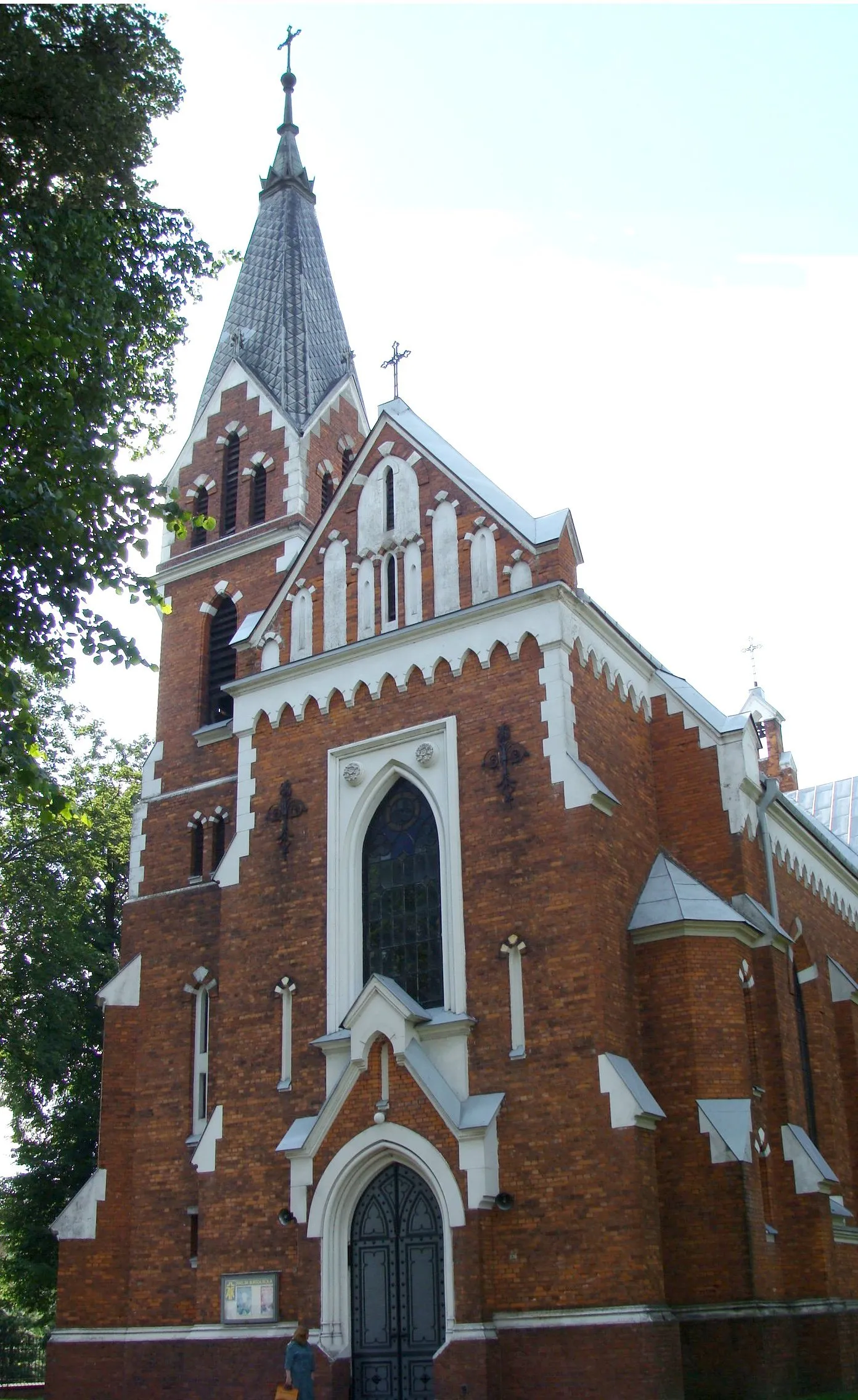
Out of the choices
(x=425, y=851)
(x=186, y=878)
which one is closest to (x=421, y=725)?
(x=425, y=851)

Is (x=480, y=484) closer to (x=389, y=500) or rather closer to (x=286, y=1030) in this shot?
(x=389, y=500)

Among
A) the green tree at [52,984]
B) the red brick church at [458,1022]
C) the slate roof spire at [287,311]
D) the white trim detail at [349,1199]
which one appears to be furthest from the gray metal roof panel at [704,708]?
the green tree at [52,984]

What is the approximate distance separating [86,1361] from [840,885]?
15285 millimetres

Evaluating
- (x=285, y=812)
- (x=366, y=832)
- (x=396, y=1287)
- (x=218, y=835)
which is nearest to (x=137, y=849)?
(x=218, y=835)

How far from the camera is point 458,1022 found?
54.5 feet

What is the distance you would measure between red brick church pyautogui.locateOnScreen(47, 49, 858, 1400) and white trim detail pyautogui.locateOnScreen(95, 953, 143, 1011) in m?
0.05

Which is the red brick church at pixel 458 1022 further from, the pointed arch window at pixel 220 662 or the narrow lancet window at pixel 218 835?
the pointed arch window at pixel 220 662

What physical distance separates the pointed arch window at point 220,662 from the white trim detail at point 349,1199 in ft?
28.3

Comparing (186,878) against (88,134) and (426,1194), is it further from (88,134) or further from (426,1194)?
(88,134)

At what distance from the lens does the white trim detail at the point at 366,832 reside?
17500mm

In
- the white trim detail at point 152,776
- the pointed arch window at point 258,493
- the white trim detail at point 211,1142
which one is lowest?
the white trim detail at point 211,1142

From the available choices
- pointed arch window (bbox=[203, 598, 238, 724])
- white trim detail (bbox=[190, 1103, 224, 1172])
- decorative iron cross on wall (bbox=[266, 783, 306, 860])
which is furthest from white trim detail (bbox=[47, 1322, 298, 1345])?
pointed arch window (bbox=[203, 598, 238, 724])

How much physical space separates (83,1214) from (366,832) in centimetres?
715

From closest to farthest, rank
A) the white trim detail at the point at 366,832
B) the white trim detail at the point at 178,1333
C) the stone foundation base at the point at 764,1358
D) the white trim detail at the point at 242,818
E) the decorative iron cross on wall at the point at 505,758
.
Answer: the stone foundation base at the point at 764,1358 → the white trim detail at the point at 178,1333 → the white trim detail at the point at 366,832 → the decorative iron cross on wall at the point at 505,758 → the white trim detail at the point at 242,818
